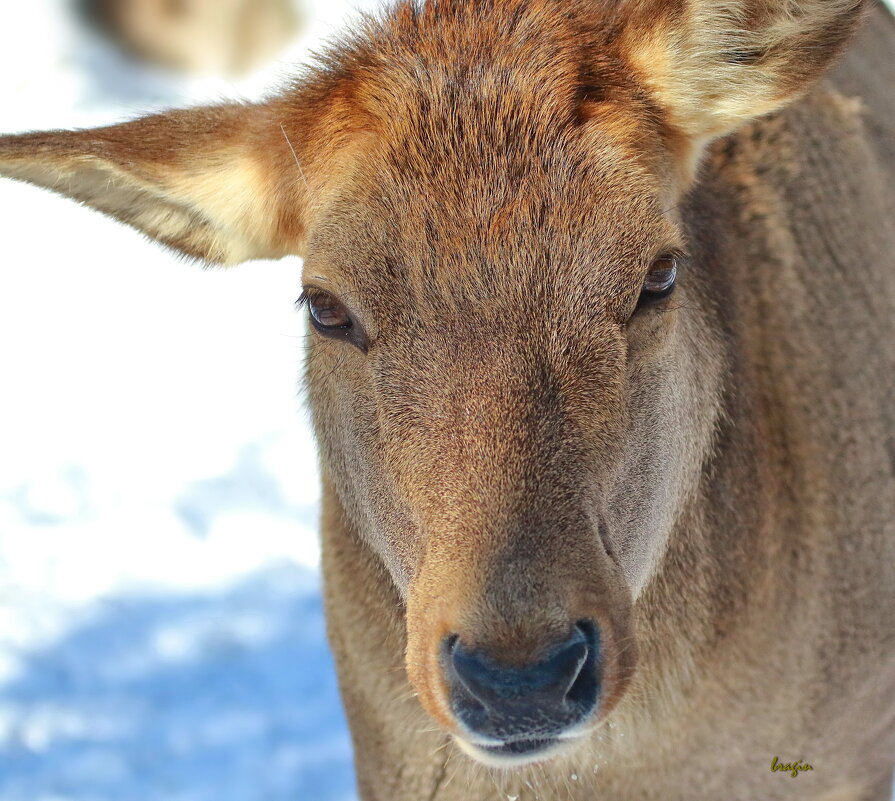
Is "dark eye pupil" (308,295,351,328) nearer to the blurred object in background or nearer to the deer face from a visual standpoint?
the deer face

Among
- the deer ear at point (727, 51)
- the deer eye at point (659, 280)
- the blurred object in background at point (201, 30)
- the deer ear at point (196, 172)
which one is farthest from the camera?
the blurred object in background at point (201, 30)

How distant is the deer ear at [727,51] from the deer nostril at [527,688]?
161cm

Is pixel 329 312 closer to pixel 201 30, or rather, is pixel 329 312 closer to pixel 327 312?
pixel 327 312

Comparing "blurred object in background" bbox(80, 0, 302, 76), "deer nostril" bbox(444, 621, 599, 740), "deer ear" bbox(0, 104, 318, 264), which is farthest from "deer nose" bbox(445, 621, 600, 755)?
"blurred object in background" bbox(80, 0, 302, 76)

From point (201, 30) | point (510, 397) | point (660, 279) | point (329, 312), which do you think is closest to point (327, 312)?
point (329, 312)

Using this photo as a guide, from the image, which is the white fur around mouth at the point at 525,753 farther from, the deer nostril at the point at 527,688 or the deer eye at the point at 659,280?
the deer eye at the point at 659,280

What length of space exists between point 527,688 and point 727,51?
1955 millimetres

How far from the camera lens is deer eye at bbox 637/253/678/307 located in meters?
3.26

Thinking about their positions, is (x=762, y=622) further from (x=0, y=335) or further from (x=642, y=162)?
(x=0, y=335)

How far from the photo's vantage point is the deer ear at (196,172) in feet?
12.2

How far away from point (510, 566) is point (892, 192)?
10.4 feet

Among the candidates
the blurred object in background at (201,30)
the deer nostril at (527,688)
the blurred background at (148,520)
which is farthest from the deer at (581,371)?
the blurred object in background at (201,30)

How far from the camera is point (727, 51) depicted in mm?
3627

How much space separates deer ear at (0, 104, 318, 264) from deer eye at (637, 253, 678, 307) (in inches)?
41.4
